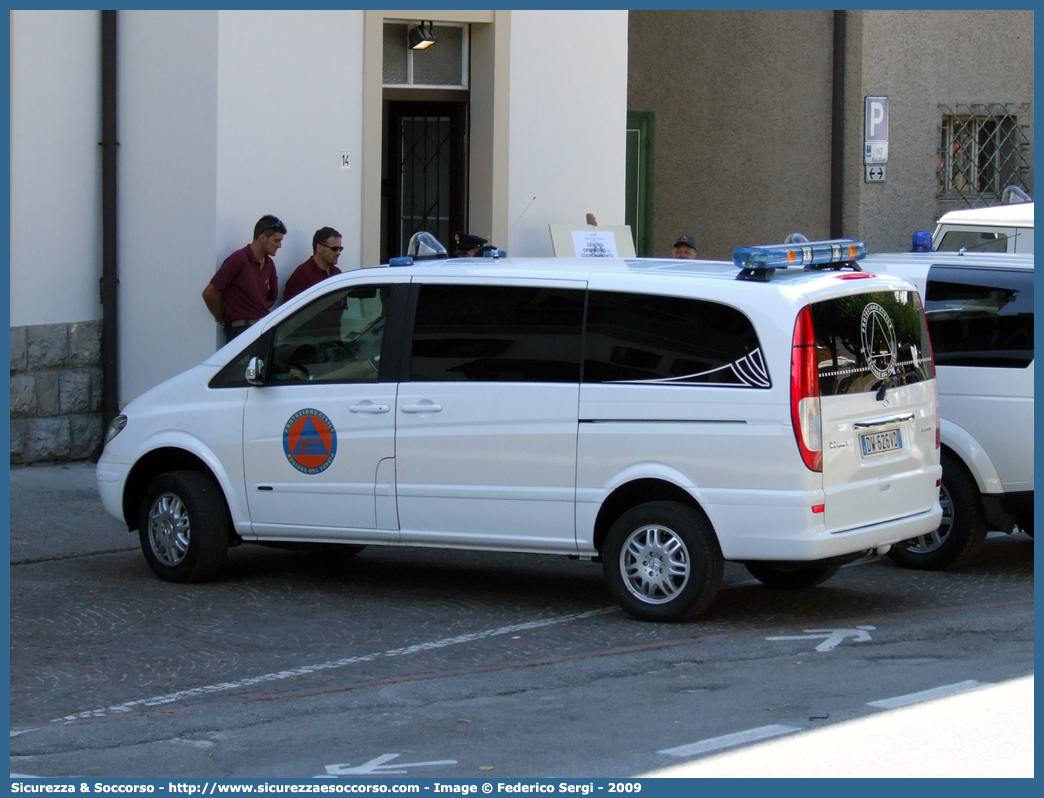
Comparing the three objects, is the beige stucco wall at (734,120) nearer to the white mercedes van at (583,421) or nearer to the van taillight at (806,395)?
the white mercedes van at (583,421)

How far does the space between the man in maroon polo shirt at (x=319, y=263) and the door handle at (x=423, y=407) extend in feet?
14.5

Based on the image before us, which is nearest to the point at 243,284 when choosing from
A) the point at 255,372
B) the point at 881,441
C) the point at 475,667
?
the point at 255,372

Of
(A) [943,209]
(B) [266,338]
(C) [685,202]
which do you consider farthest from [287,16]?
(A) [943,209]

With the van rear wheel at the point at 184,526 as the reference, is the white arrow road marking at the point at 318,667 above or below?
below

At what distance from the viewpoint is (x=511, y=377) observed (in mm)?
8258

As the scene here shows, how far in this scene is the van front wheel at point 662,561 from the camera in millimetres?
7855

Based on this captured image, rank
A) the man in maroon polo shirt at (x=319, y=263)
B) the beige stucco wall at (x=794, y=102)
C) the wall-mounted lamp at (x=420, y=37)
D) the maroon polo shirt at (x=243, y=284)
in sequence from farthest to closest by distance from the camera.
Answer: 1. the beige stucco wall at (x=794, y=102)
2. the wall-mounted lamp at (x=420, y=37)
3. the man in maroon polo shirt at (x=319, y=263)
4. the maroon polo shirt at (x=243, y=284)

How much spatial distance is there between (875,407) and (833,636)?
1.15m

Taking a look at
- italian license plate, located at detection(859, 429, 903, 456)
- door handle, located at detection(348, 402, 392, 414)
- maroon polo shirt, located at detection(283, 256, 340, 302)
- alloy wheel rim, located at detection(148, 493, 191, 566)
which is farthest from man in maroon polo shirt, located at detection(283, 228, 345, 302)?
italian license plate, located at detection(859, 429, 903, 456)

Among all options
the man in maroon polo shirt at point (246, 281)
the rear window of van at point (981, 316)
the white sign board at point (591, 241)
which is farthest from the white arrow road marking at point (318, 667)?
the white sign board at point (591, 241)

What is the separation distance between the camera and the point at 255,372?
8797 millimetres

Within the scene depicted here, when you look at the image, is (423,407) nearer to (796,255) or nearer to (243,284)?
(796,255)

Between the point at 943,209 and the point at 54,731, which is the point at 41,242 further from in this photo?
the point at 943,209

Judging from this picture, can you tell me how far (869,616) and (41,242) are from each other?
24.7 ft
